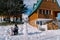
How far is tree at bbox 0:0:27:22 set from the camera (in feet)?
12.3

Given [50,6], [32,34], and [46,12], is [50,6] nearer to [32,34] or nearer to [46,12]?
[46,12]

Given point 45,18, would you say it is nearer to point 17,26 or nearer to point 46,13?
point 46,13

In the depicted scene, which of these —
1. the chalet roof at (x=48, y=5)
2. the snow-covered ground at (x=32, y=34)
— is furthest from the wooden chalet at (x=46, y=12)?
the snow-covered ground at (x=32, y=34)

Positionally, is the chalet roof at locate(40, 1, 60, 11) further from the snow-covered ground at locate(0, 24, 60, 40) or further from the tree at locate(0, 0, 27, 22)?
the snow-covered ground at locate(0, 24, 60, 40)

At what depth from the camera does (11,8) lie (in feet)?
12.4

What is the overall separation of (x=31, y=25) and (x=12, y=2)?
1.80 feet

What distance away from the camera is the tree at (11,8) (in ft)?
12.3

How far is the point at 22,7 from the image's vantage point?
3871mm

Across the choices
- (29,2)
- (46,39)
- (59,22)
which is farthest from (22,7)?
(46,39)

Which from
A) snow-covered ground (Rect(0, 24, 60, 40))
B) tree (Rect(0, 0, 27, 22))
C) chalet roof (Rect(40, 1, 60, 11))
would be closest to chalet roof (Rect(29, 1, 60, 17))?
chalet roof (Rect(40, 1, 60, 11))

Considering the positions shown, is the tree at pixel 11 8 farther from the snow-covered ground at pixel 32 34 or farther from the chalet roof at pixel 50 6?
the chalet roof at pixel 50 6

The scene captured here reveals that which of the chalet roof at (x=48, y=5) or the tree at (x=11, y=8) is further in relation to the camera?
the chalet roof at (x=48, y=5)

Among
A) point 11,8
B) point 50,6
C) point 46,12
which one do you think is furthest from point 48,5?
point 11,8

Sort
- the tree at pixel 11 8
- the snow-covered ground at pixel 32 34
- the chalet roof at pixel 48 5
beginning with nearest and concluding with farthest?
1. the snow-covered ground at pixel 32 34
2. the tree at pixel 11 8
3. the chalet roof at pixel 48 5
